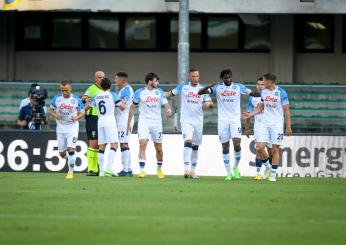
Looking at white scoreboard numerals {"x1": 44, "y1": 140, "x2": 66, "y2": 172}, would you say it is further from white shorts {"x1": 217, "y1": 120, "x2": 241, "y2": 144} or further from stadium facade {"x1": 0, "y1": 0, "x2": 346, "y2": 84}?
stadium facade {"x1": 0, "y1": 0, "x2": 346, "y2": 84}

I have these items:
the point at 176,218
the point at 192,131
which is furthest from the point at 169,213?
the point at 192,131

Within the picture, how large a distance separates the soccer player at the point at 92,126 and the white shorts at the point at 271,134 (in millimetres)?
3801

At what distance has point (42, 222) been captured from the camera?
13977 mm

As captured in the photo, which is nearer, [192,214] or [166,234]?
[166,234]

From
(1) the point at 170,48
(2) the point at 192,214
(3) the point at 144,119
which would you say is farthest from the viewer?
(1) the point at 170,48

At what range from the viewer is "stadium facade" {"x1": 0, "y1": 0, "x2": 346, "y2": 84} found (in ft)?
117

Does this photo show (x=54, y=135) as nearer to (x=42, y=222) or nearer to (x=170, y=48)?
(x=170, y=48)

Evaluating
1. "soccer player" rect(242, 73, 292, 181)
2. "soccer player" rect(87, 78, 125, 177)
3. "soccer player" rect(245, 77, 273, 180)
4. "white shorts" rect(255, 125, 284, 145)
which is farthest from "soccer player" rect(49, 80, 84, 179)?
"white shorts" rect(255, 125, 284, 145)

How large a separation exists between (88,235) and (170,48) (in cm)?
2392

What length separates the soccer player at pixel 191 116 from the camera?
24250mm

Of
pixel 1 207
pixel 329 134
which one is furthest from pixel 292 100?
pixel 1 207

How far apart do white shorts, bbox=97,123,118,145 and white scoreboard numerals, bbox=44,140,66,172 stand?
4.06 metres

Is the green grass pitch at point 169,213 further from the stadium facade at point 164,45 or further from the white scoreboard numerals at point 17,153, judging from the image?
the stadium facade at point 164,45

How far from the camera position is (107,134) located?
24250 millimetres
